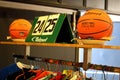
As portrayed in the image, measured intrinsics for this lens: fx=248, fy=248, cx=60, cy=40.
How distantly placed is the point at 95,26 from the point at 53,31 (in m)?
0.55

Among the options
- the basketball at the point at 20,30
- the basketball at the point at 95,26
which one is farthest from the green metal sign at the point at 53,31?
→ the basketball at the point at 95,26

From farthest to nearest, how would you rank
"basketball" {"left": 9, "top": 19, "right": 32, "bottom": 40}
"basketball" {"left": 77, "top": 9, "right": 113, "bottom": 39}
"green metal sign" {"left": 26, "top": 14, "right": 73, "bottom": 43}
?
"basketball" {"left": 9, "top": 19, "right": 32, "bottom": 40} < "green metal sign" {"left": 26, "top": 14, "right": 73, "bottom": 43} < "basketball" {"left": 77, "top": 9, "right": 113, "bottom": 39}

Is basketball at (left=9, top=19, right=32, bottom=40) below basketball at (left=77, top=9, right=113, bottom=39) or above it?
below

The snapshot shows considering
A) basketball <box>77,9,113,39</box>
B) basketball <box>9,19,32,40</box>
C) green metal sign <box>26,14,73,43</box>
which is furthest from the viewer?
basketball <box>9,19,32,40</box>

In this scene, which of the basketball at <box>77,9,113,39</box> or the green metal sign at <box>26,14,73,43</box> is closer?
the basketball at <box>77,9,113,39</box>

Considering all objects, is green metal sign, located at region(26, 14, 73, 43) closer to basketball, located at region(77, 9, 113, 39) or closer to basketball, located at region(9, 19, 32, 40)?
basketball, located at region(9, 19, 32, 40)

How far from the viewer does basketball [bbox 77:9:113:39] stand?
159 centimetres

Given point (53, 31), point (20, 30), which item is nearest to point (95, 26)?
point (53, 31)

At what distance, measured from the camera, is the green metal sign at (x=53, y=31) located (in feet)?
6.73

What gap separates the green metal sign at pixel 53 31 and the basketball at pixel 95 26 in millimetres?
412

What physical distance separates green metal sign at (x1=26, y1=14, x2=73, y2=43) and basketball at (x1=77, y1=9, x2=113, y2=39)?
412mm

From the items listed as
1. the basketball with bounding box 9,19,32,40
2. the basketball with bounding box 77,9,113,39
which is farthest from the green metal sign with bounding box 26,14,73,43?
the basketball with bounding box 77,9,113,39

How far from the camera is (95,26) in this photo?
1.60 metres

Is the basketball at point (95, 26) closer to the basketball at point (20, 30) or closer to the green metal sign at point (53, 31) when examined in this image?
the green metal sign at point (53, 31)
